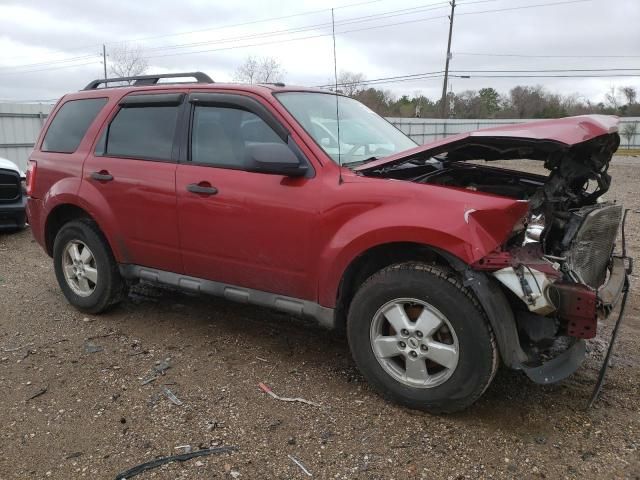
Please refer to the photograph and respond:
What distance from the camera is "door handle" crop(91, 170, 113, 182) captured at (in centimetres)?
416

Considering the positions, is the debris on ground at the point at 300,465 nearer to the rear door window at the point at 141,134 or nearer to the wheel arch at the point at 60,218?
the rear door window at the point at 141,134

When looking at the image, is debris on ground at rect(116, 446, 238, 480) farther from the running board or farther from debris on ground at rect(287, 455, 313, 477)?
the running board

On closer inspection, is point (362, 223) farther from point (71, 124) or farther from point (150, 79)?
point (71, 124)

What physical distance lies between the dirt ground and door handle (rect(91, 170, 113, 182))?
1219 mm

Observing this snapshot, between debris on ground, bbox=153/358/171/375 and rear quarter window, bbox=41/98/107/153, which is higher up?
rear quarter window, bbox=41/98/107/153

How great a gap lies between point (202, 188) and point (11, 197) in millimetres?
5617

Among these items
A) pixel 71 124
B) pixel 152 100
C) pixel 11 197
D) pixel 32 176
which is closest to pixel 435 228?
pixel 152 100

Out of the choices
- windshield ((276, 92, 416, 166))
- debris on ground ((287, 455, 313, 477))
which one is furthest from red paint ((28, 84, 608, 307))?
debris on ground ((287, 455, 313, 477))

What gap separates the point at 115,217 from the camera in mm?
4199

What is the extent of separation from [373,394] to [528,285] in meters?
1.20

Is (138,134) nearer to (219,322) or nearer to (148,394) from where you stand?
(219,322)

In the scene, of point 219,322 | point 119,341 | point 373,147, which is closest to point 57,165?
point 119,341

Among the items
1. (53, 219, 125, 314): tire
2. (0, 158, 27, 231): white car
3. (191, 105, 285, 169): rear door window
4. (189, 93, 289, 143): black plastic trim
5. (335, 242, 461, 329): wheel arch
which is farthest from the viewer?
(0, 158, 27, 231): white car

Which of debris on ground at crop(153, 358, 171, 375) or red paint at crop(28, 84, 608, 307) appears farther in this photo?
debris on ground at crop(153, 358, 171, 375)
